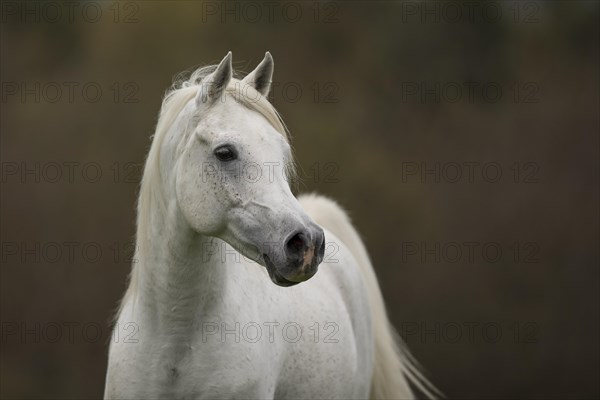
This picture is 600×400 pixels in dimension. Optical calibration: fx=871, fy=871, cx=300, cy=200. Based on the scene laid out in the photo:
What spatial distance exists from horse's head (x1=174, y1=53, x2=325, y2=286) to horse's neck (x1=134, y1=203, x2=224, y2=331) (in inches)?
6.5

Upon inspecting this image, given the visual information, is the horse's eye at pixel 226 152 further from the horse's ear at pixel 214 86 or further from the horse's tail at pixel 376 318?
the horse's tail at pixel 376 318

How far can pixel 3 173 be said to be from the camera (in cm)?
1014

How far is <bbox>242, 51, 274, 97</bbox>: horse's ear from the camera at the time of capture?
3.65 metres

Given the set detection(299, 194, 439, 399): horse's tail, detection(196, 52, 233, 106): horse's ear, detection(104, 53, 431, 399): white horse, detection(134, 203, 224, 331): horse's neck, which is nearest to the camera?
detection(104, 53, 431, 399): white horse

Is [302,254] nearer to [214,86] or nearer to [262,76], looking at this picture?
[214,86]

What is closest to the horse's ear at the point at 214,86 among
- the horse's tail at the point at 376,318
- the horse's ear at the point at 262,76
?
the horse's ear at the point at 262,76

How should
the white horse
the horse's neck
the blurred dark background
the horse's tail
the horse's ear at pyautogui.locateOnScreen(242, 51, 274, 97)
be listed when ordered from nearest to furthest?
1. the white horse
2. the horse's neck
3. the horse's ear at pyautogui.locateOnScreen(242, 51, 274, 97)
4. the horse's tail
5. the blurred dark background

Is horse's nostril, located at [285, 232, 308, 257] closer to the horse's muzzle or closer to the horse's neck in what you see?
the horse's muzzle

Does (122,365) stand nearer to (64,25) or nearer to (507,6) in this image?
(64,25)

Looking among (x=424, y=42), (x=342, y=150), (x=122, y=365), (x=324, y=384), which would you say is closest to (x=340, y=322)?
(x=324, y=384)

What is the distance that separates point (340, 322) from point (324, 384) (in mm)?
412

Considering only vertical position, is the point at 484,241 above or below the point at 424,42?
below

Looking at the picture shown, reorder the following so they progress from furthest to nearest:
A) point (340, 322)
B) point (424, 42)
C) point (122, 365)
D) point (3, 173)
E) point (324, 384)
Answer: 1. point (424, 42)
2. point (3, 173)
3. point (340, 322)
4. point (324, 384)
5. point (122, 365)

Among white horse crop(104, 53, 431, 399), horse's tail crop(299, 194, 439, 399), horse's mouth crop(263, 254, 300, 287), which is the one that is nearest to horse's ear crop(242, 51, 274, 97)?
white horse crop(104, 53, 431, 399)
